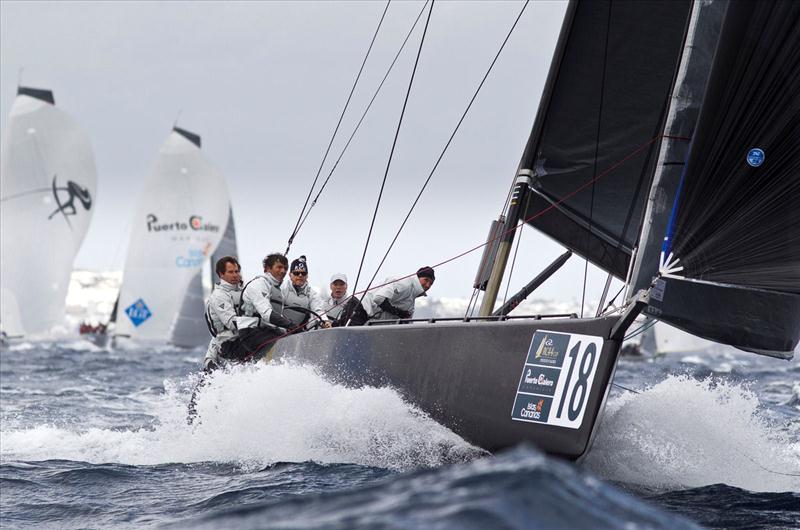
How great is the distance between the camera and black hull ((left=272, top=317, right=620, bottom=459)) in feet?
15.0

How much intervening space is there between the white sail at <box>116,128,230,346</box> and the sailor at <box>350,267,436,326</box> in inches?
928

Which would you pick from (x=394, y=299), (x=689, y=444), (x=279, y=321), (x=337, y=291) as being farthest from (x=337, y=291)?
(x=689, y=444)

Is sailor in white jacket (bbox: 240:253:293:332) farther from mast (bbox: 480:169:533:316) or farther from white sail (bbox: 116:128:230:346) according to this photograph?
white sail (bbox: 116:128:230:346)

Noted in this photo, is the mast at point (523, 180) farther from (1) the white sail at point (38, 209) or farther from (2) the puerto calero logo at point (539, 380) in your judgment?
(1) the white sail at point (38, 209)

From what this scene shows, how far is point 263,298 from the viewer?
6.80 m

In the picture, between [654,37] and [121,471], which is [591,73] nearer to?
[654,37]

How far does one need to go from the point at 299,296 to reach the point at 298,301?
0.05 meters

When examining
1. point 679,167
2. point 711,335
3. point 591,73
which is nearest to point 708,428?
point 711,335

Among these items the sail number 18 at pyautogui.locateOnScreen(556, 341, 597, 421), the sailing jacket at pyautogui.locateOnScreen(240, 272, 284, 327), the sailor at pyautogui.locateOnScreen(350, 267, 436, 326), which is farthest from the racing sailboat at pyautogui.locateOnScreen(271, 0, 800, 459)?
the sailing jacket at pyautogui.locateOnScreen(240, 272, 284, 327)

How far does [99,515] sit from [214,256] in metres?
26.5

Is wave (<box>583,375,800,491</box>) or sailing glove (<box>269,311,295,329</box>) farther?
sailing glove (<box>269,311,295,329</box>)

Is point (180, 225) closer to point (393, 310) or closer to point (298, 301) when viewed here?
point (298, 301)

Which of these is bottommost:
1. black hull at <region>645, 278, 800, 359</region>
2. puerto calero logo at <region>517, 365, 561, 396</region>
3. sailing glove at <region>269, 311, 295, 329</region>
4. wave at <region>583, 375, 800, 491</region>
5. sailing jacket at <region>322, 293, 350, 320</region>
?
wave at <region>583, 375, 800, 491</region>

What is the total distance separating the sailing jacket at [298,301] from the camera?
7.27 m
